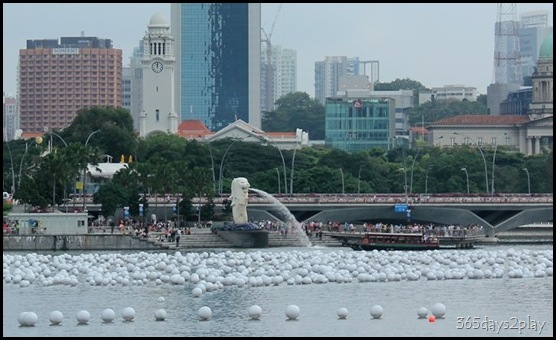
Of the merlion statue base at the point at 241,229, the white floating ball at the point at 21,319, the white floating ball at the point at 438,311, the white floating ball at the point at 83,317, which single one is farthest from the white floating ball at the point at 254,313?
the merlion statue base at the point at 241,229

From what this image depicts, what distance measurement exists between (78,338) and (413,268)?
110ft

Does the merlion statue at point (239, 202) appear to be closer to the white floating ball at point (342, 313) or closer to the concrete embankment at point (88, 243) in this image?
the concrete embankment at point (88, 243)

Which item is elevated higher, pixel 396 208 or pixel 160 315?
pixel 396 208

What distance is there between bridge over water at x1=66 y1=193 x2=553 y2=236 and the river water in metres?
→ 41.7

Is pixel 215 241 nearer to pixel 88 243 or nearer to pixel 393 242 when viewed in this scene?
pixel 88 243

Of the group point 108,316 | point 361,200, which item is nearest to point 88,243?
point 361,200

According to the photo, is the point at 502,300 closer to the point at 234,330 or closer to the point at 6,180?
the point at 234,330

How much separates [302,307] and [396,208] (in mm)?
59424

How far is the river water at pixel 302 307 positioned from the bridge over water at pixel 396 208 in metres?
41.7

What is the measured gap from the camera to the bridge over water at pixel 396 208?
12975 centimetres

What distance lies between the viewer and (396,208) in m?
130

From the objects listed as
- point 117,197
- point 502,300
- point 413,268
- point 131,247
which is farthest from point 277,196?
point 502,300

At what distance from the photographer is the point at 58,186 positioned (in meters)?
122

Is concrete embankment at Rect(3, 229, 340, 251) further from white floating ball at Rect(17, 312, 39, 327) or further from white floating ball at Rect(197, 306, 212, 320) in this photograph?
white floating ball at Rect(17, 312, 39, 327)
